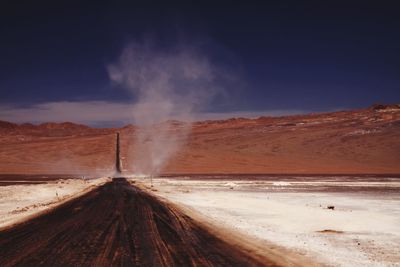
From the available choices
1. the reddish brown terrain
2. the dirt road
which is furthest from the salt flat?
the reddish brown terrain

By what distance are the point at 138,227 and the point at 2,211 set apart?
9559 mm

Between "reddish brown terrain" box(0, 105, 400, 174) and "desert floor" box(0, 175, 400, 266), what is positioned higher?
"reddish brown terrain" box(0, 105, 400, 174)

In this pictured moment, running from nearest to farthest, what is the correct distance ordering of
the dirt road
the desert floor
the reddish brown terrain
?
the dirt road, the desert floor, the reddish brown terrain

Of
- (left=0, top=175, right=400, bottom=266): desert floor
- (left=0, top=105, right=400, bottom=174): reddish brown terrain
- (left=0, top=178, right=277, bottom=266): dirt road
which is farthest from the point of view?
(left=0, top=105, right=400, bottom=174): reddish brown terrain

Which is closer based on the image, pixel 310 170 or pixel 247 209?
pixel 247 209

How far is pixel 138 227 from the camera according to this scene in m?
14.2

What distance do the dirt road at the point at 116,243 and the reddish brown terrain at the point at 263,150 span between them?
179ft

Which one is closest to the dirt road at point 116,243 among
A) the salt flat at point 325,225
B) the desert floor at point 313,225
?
the desert floor at point 313,225

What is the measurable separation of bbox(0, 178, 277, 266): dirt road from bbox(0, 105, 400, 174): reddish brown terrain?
2144 inches

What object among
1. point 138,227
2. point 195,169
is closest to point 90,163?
point 195,169

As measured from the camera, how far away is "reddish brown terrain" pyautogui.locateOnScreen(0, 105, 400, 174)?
7656cm

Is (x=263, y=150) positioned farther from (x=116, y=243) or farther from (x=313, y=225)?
(x=116, y=243)

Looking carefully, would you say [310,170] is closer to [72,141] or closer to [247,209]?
[247,209]

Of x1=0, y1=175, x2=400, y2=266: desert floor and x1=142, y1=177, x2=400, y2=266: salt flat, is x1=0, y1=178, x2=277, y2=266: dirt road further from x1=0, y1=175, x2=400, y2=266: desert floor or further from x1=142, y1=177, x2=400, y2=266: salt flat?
x1=142, y1=177, x2=400, y2=266: salt flat
